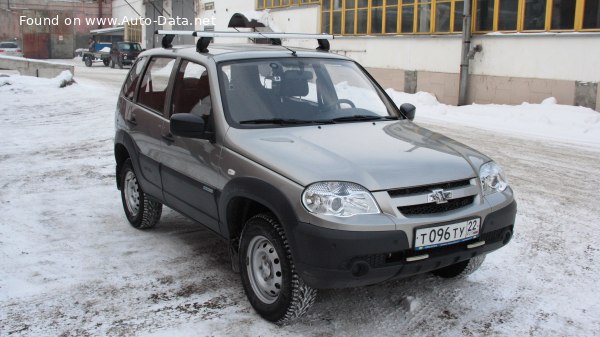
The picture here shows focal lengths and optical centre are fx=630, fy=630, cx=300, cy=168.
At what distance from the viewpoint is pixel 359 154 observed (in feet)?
12.9

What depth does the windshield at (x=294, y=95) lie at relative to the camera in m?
4.50

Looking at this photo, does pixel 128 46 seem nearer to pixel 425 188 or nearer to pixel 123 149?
→ pixel 123 149

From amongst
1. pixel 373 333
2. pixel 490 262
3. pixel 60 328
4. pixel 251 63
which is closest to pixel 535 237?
pixel 490 262

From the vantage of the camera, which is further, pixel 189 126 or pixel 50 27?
pixel 50 27

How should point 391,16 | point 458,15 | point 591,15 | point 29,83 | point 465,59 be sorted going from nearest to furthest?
point 591,15, point 465,59, point 458,15, point 29,83, point 391,16

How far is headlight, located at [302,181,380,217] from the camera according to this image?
356cm

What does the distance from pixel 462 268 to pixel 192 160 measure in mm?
2145

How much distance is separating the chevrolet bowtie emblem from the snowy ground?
0.81 m

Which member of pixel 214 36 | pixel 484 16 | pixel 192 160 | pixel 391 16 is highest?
pixel 391 16

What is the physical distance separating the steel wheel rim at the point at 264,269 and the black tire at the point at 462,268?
1.41m

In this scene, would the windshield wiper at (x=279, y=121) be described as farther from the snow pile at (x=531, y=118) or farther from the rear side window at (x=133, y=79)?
the snow pile at (x=531, y=118)

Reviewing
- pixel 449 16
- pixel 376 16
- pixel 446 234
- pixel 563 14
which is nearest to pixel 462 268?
pixel 446 234

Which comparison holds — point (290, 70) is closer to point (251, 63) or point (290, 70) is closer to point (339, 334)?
point (251, 63)

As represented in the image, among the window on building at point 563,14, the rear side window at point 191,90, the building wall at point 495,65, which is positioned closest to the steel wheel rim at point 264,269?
the rear side window at point 191,90
